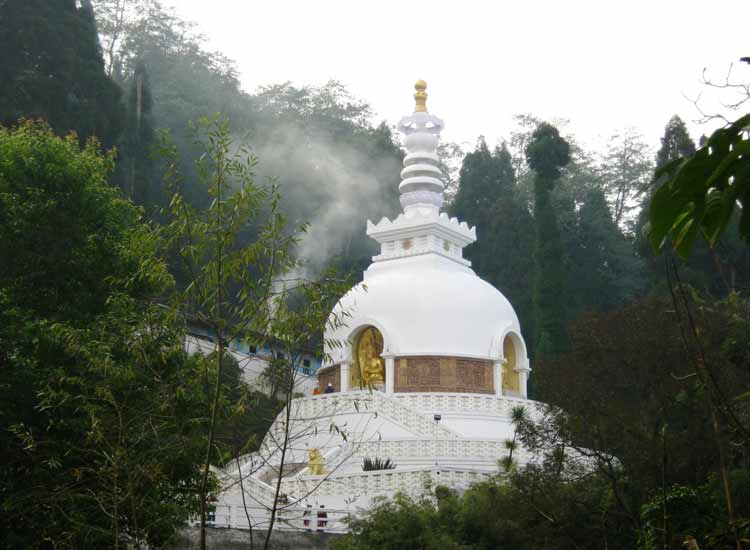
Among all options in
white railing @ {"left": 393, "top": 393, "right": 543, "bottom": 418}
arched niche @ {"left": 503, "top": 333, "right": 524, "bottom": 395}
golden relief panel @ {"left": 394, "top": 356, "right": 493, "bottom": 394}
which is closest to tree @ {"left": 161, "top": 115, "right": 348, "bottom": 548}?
white railing @ {"left": 393, "top": 393, "right": 543, "bottom": 418}

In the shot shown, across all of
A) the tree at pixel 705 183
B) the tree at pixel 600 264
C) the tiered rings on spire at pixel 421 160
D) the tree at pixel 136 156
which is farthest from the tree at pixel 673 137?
the tree at pixel 705 183

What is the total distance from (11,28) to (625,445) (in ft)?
79.2

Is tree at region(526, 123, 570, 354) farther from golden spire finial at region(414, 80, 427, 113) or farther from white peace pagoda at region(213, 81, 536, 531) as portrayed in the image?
golden spire finial at region(414, 80, 427, 113)

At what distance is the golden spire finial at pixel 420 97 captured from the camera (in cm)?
2917

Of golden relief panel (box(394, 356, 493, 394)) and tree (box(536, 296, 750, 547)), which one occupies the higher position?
golden relief panel (box(394, 356, 493, 394))

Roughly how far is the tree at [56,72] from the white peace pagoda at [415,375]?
31.7 ft

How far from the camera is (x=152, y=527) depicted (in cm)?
1052

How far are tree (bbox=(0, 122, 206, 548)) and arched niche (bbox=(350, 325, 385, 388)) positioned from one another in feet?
37.0

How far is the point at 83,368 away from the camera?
37.3 feet

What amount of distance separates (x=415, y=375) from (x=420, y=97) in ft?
29.7

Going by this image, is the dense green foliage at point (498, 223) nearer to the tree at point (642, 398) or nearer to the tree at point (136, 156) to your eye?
the tree at point (136, 156)

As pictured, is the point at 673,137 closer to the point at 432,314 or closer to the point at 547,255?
the point at 547,255

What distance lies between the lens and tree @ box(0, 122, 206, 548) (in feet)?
30.0

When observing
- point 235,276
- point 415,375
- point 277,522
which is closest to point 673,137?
point 415,375
